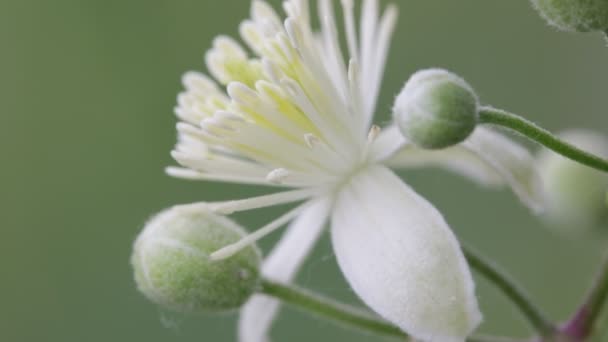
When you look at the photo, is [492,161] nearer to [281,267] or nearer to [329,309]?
[329,309]

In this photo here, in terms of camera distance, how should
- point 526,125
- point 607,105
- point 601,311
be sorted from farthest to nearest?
point 607,105 < point 601,311 < point 526,125

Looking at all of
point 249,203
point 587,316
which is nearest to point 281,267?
point 249,203

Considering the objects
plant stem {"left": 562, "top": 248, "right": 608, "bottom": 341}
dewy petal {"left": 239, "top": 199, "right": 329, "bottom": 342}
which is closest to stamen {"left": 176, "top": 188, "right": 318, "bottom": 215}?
dewy petal {"left": 239, "top": 199, "right": 329, "bottom": 342}

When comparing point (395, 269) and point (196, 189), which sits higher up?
point (395, 269)

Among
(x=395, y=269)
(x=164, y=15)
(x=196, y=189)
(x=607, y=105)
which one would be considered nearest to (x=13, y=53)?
(x=164, y=15)

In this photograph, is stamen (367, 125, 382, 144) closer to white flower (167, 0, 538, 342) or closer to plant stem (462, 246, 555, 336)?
white flower (167, 0, 538, 342)

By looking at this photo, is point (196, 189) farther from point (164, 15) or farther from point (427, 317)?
point (427, 317)

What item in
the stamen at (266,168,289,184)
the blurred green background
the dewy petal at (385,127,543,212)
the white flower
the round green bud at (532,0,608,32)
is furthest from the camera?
the blurred green background
